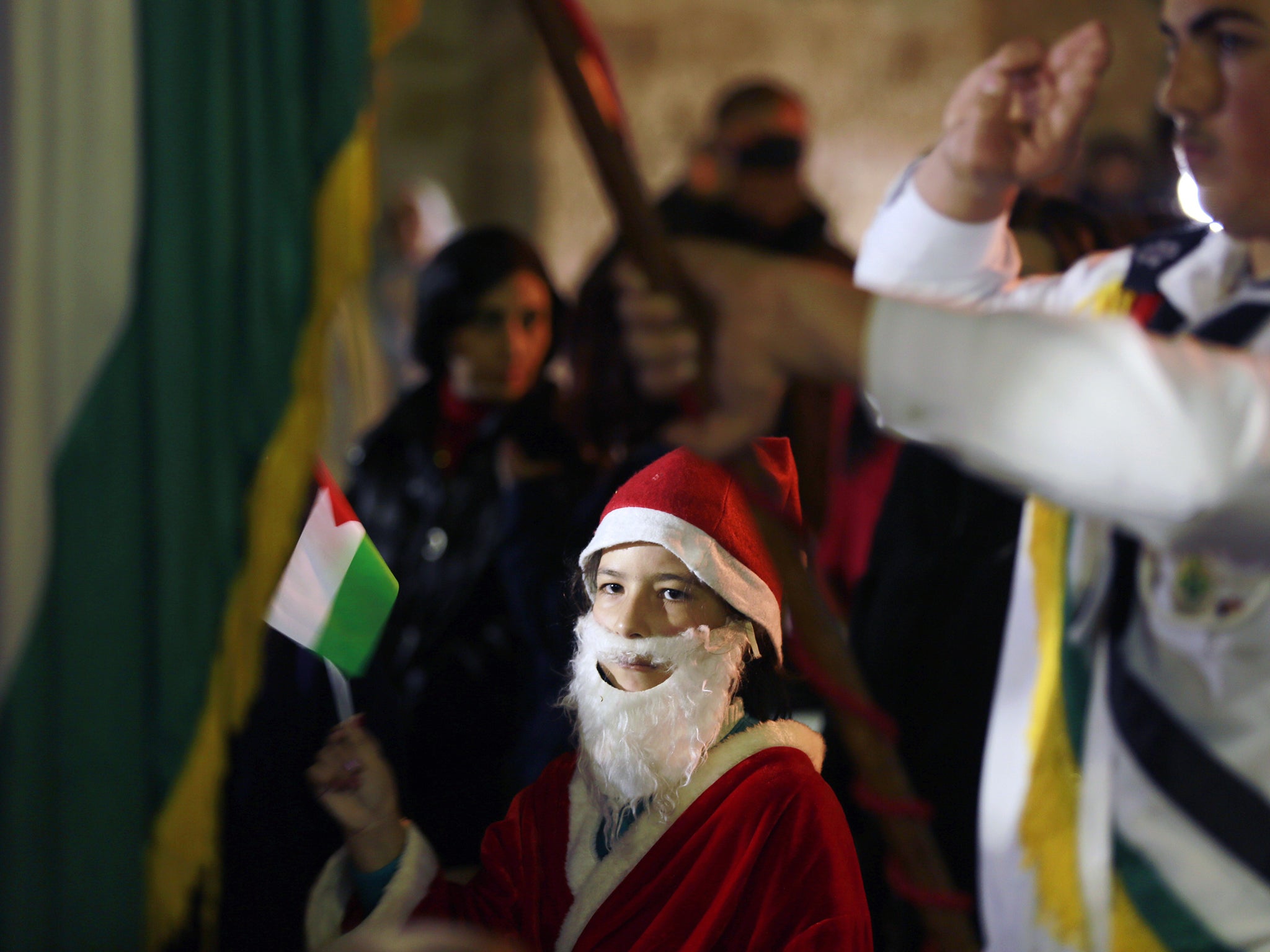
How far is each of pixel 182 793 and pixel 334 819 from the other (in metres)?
0.18

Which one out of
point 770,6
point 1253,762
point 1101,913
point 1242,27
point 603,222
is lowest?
point 1101,913

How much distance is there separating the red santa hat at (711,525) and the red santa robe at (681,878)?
0.11m

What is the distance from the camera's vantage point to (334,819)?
0.86m

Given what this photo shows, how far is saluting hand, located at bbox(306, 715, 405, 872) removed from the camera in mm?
829

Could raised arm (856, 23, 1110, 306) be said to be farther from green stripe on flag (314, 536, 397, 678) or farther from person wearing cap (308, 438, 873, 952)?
green stripe on flag (314, 536, 397, 678)

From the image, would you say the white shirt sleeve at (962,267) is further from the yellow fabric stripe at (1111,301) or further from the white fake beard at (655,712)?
the white fake beard at (655,712)

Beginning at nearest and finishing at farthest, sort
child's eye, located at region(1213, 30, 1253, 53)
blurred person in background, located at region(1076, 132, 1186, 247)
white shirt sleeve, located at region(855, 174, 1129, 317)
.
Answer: child's eye, located at region(1213, 30, 1253, 53) → white shirt sleeve, located at region(855, 174, 1129, 317) → blurred person in background, located at region(1076, 132, 1186, 247)

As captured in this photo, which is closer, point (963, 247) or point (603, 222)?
point (963, 247)

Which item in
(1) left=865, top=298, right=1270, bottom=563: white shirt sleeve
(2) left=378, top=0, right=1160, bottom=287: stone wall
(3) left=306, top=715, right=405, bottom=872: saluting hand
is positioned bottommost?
(3) left=306, top=715, right=405, bottom=872: saluting hand

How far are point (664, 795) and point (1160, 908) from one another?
1.20 feet

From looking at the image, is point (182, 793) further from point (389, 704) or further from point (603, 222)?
point (603, 222)

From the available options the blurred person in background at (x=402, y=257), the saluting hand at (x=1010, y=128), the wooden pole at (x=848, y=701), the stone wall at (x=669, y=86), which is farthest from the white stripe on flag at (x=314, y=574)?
the blurred person in background at (x=402, y=257)

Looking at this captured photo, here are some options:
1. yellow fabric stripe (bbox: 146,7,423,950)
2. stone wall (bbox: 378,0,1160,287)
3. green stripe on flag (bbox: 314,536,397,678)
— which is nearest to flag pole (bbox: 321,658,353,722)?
green stripe on flag (bbox: 314,536,397,678)

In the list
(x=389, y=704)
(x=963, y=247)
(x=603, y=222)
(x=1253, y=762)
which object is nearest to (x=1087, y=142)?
(x=963, y=247)
